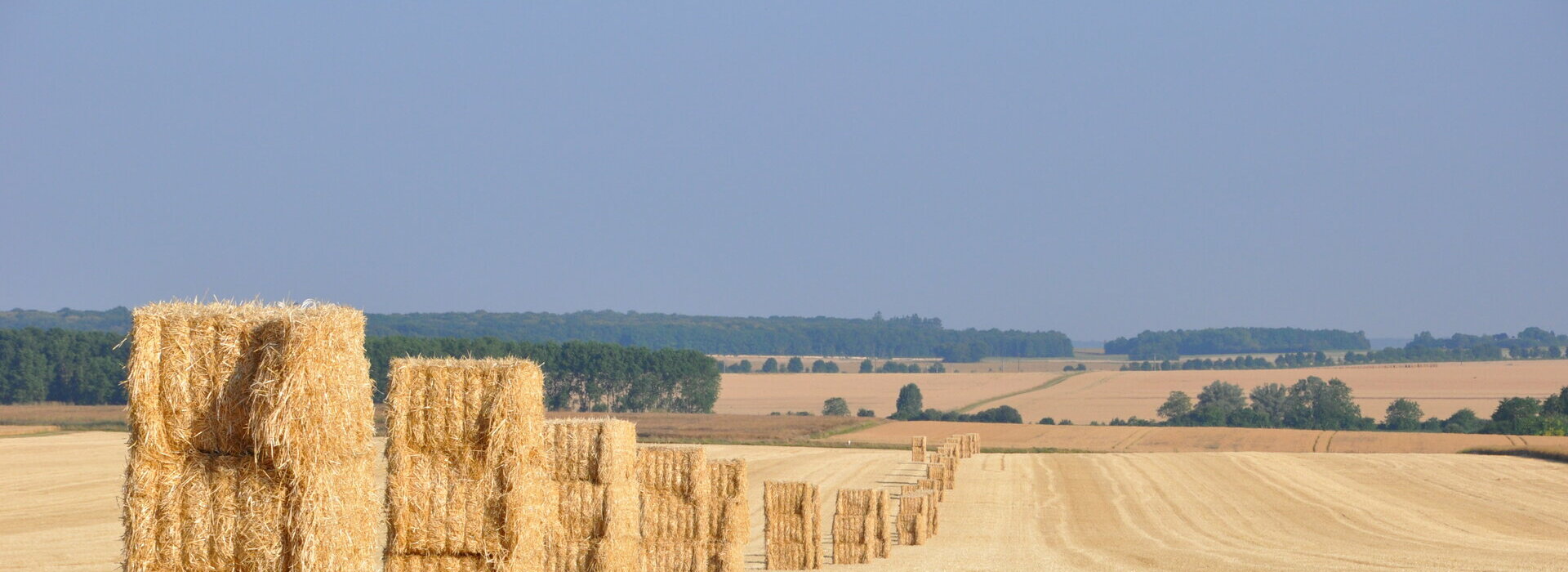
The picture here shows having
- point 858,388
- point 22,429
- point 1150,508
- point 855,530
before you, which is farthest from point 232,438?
point 858,388

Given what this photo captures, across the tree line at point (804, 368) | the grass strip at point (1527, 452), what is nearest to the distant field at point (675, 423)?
the grass strip at point (1527, 452)

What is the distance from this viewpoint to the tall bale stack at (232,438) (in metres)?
7.67

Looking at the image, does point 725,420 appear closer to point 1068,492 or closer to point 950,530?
point 1068,492

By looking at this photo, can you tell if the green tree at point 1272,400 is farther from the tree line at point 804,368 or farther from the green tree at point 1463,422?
the tree line at point 804,368

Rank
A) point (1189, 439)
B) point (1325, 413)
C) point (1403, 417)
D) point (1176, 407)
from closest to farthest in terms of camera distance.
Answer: point (1189, 439), point (1403, 417), point (1325, 413), point (1176, 407)

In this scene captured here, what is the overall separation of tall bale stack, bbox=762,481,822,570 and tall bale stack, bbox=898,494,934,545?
4753mm

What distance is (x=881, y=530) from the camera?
23453 millimetres

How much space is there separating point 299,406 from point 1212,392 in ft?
337

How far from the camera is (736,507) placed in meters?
17.0

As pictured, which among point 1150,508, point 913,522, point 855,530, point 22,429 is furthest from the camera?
point 22,429

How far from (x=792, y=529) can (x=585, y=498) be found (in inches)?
314

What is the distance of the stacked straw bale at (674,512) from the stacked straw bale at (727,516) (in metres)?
0.21

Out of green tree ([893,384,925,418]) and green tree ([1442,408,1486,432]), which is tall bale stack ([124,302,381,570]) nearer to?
green tree ([1442,408,1486,432])

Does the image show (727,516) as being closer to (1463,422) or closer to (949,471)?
(949,471)
